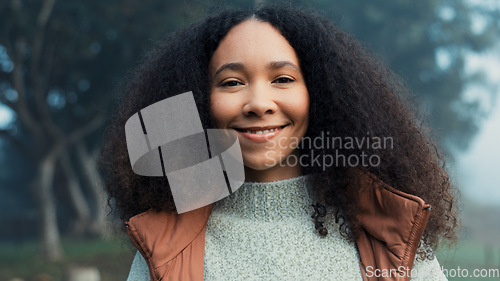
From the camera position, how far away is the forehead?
2.12 metres

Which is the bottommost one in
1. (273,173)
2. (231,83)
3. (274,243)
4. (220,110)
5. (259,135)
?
(274,243)

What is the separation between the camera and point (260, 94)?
2068mm

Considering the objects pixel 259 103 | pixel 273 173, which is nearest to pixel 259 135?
pixel 259 103

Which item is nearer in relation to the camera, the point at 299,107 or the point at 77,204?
the point at 299,107

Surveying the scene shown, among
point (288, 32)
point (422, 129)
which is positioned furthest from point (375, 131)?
point (288, 32)

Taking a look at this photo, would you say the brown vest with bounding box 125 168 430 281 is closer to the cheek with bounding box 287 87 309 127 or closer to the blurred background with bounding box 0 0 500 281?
the cheek with bounding box 287 87 309 127

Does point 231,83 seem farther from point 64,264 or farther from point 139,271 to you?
point 64,264

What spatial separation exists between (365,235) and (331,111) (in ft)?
1.72

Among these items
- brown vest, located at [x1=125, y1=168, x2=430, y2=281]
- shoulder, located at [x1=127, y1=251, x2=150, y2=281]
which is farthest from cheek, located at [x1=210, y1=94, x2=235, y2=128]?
shoulder, located at [x1=127, y1=251, x2=150, y2=281]

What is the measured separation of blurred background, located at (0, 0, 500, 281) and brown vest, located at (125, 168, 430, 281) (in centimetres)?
591

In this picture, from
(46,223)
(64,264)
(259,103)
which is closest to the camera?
(259,103)

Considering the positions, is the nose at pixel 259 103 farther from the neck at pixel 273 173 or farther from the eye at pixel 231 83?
the neck at pixel 273 173

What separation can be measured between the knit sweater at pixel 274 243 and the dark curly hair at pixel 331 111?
89mm

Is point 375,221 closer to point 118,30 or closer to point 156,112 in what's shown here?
point 156,112
